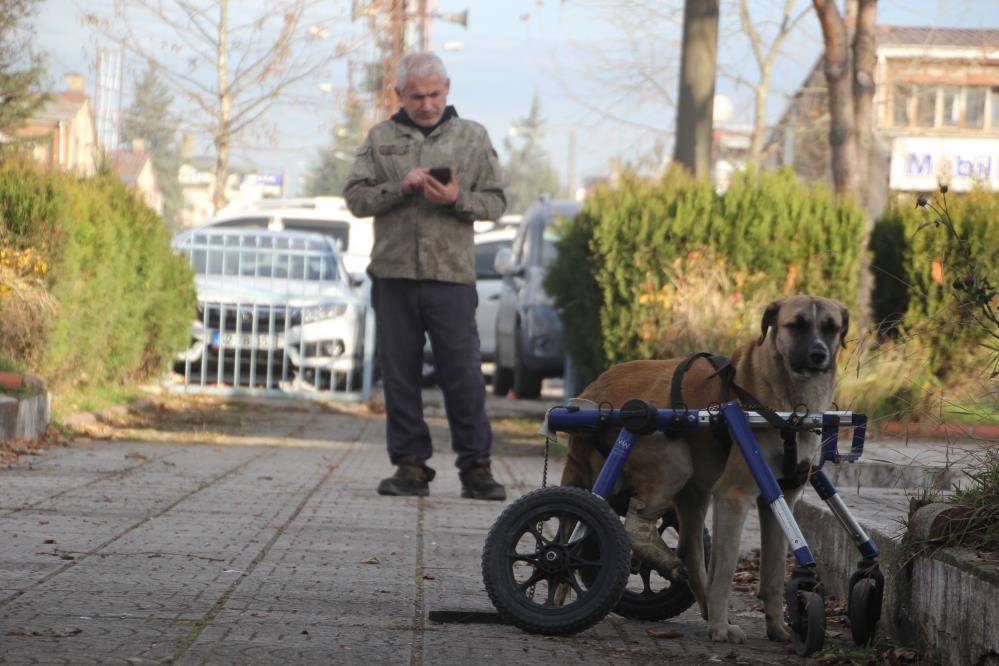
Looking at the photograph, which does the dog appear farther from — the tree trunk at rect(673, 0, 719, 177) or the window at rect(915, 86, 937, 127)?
the window at rect(915, 86, 937, 127)

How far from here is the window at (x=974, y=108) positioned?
5659 cm

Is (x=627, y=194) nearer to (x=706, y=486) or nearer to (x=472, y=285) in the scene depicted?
(x=472, y=285)

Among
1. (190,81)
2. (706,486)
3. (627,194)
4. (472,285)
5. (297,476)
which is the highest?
(190,81)

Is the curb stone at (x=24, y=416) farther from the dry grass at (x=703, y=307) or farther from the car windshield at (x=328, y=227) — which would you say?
the car windshield at (x=328, y=227)

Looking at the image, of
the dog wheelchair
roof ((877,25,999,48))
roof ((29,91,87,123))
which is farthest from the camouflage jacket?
roof ((29,91,87,123))

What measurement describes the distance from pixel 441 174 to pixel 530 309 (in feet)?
25.2

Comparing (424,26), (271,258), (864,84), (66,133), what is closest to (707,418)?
(271,258)

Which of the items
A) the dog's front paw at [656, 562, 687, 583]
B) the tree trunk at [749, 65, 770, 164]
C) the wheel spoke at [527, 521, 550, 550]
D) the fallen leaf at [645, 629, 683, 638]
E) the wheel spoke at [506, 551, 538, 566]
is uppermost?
the tree trunk at [749, 65, 770, 164]

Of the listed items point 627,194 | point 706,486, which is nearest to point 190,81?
point 627,194

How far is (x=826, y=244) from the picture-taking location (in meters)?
11.1

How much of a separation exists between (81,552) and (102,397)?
7760 mm

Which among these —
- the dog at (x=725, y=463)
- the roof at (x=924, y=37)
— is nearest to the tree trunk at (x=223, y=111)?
the roof at (x=924, y=37)

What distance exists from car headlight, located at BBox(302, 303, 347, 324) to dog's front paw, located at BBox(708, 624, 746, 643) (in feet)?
38.5

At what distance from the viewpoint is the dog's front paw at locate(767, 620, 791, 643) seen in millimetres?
4836
